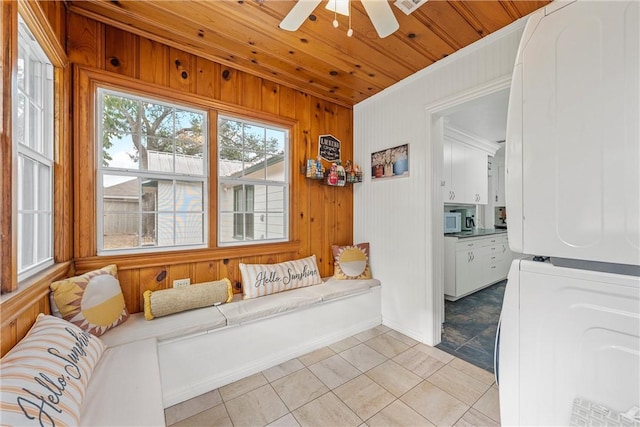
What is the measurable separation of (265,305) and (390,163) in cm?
188

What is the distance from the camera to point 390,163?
270 cm

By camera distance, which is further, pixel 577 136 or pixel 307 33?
pixel 307 33

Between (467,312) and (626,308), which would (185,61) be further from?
(467,312)

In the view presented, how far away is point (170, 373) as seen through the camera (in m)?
1.64

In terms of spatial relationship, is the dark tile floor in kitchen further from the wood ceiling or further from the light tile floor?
the wood ceiling

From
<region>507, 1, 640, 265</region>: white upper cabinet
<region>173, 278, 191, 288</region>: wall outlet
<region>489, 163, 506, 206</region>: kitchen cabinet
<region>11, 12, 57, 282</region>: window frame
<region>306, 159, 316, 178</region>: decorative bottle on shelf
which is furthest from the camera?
<region>489, 163, 506, 206</region>: kitchen cabinet

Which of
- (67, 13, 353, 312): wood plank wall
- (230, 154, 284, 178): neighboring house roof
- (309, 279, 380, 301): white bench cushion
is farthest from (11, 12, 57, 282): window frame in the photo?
(309, 279, 380, 301): white bench cushion

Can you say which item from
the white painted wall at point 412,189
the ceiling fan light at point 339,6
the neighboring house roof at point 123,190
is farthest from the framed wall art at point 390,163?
the neighboring house roof at point 123,190

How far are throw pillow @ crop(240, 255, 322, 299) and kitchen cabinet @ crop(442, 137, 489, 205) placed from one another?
2.21 meters

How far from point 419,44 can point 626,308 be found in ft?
6.77

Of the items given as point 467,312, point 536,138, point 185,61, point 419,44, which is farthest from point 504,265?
point 185,61

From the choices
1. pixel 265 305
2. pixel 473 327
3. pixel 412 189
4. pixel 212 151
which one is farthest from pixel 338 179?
pixel 473 327

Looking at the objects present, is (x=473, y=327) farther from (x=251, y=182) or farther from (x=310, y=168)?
(x=251, y=182)

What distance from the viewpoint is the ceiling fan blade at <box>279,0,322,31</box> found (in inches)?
52.1
